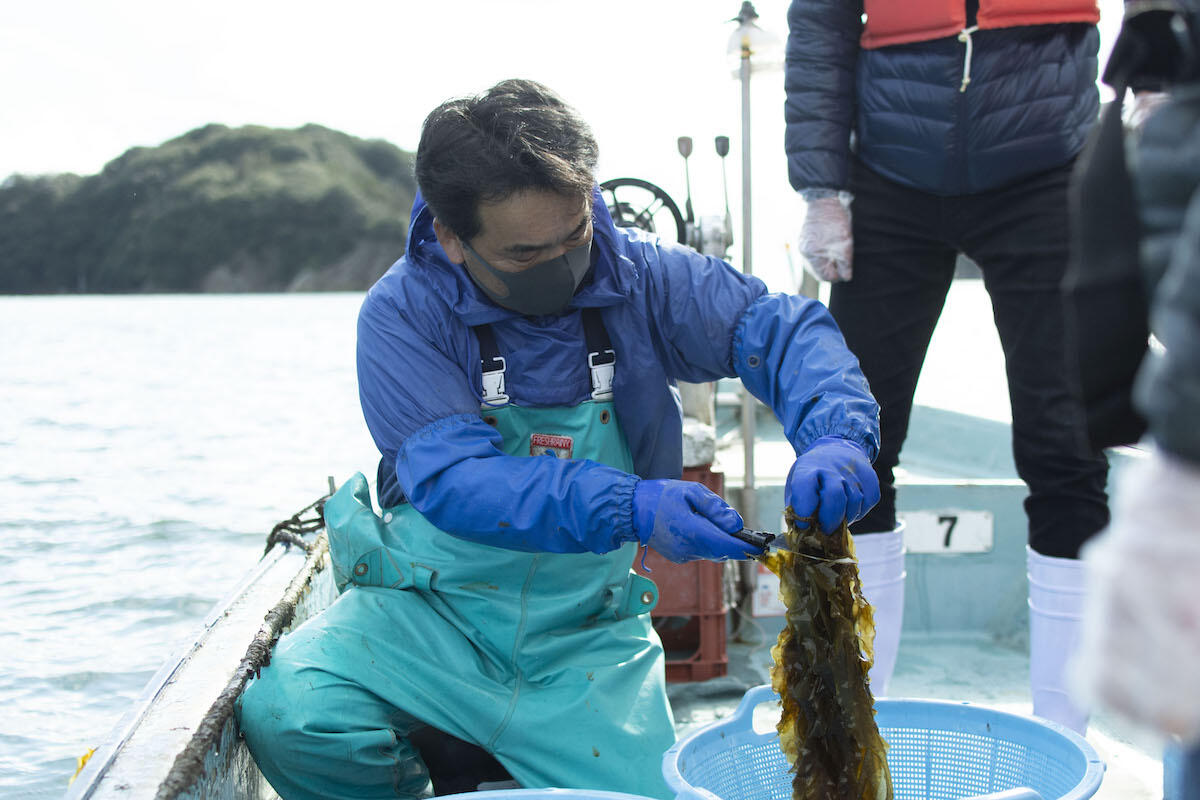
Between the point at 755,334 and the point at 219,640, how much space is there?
1.35 meters

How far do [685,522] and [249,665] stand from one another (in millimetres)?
982

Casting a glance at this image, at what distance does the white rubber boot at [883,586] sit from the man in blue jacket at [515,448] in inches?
23.2

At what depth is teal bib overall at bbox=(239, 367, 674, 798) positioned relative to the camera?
6.81 ft

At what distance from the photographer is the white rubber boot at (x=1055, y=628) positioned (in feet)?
7.80

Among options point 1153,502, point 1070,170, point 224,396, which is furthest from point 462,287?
point 224,396

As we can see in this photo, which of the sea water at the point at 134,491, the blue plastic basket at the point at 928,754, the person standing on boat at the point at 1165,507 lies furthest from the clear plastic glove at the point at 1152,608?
the sea water at the point at 134,491

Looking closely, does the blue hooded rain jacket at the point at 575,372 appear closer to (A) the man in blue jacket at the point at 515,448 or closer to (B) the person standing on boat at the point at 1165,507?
(A) the man in blue jacket at the point at 515,448

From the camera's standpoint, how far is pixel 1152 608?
671 mm

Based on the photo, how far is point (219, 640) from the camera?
7.79 feet

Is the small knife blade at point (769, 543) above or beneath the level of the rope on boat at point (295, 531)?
above

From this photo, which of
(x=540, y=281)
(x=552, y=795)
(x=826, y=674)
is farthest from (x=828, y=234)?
(x=552, y=795)

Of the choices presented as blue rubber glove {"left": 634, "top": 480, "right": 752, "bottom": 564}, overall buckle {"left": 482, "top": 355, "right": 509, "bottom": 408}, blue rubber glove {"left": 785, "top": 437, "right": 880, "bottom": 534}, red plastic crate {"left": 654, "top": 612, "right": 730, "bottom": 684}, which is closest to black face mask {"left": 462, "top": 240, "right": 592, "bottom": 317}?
overall buckle {"left": 482, "top": 355, "right": 509, "bottom": 408}

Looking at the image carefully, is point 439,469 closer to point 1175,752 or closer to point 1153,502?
point 1175,752

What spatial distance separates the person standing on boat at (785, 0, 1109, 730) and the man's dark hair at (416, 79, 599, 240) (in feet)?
2.47
